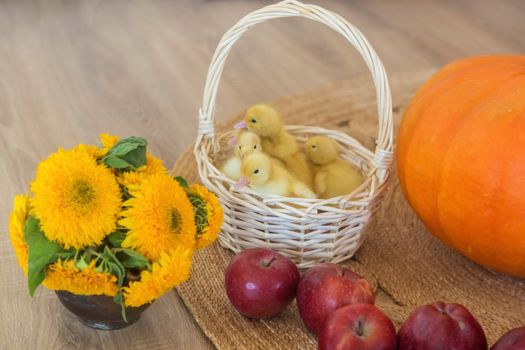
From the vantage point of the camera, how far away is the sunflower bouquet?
831 mm

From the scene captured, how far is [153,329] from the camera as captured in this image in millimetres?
993

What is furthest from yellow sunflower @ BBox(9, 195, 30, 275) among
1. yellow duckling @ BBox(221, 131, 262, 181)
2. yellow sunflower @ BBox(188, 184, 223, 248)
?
yellow duckling @ BBox(221, 131, 262, 181)

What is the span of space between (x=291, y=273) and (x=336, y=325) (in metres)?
0.15

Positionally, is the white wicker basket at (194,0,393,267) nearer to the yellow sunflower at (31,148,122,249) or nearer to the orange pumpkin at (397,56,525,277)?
the orange pumpkin at (397,56,525,277)

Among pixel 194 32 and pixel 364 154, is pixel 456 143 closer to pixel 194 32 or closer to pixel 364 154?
pixel 364 154

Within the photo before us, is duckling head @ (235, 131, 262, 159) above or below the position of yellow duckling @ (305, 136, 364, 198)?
above

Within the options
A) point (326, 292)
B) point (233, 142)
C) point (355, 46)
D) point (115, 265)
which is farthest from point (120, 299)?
point (355, 46)

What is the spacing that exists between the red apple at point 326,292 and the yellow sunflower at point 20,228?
1.14ft

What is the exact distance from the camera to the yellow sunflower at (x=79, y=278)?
830 mm

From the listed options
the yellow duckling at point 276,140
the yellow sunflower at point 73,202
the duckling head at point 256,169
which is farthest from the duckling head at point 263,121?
the yellow sunflower at point 73,202

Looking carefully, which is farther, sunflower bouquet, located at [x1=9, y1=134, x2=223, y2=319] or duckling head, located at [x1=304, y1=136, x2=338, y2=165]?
duckling head, located at [x1=304, y1=136, x2=338, y2=165]

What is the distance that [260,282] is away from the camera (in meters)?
0.94

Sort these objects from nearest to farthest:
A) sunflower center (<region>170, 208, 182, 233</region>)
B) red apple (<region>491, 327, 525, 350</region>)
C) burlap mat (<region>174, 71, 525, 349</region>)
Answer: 1. red apple (<region>491, 327, 525, 350</region>)
2. sunflower center (<region>170, 208, 182, 233</region>)
3. burlap mat (<region>174, 71, 525, 349</region>)

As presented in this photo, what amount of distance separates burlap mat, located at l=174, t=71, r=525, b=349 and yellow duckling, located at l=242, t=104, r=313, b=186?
16 centimetres
